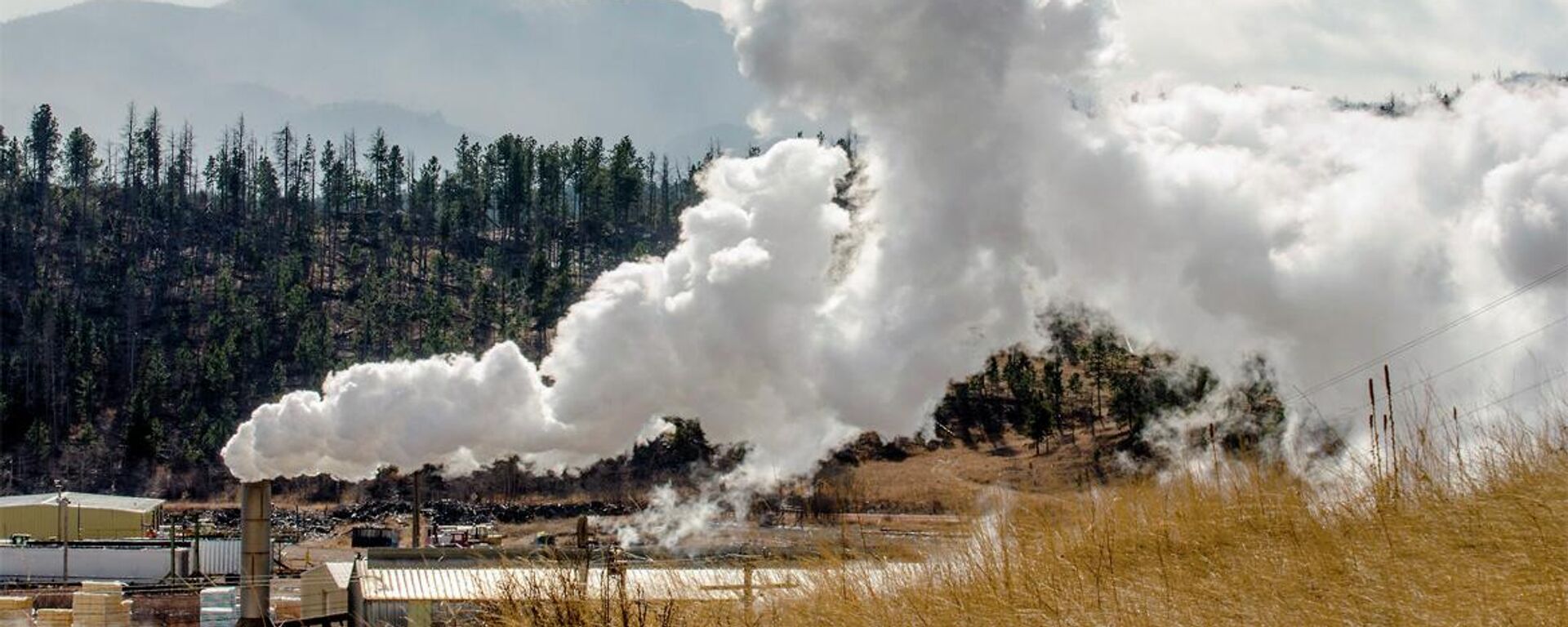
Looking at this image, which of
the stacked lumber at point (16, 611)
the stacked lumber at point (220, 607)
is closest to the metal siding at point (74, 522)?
the stacked lumber at point (16, 611)

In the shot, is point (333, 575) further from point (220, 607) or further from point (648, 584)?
point (648, 584)

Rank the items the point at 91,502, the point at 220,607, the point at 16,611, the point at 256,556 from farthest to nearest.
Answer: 1. the point at 91,502
2. the point at 220,607
3. the point at 16,611
4. the point at 256,556

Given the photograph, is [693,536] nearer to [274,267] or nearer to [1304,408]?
[1304,408]

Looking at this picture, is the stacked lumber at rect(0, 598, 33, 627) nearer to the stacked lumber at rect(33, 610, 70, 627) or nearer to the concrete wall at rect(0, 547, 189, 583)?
the stacked lumber at rect(33, 610, 70, 627)

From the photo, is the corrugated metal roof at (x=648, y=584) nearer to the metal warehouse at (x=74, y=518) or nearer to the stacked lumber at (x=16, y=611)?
the stacked lumber at (x=16, y=611)

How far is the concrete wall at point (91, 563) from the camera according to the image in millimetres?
70688

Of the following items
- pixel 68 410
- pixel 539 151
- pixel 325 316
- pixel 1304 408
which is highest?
pixel 539 151

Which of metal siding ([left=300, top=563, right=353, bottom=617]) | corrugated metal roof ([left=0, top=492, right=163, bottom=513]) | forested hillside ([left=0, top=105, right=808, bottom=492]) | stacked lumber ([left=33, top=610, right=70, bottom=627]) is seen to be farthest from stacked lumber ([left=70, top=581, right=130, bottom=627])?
forested hillside ([left=0, top=105, right=808, bottom=492])

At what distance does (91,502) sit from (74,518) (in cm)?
293

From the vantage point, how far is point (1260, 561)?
15062mm

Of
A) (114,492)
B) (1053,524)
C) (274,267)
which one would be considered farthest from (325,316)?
(1053,524)

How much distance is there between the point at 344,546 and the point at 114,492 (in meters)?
40.1

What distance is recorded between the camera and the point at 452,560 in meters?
46.1

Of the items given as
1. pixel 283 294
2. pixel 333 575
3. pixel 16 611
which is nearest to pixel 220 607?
pixel 16 611
